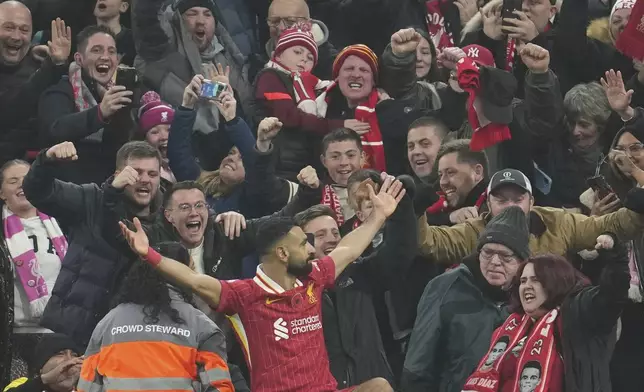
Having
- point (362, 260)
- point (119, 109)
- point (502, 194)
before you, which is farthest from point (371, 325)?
point (119, 109)

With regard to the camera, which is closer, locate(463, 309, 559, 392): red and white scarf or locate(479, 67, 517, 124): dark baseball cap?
locate(463, 309, 559, 392): red and white scarf

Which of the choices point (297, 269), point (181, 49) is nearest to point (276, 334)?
point (297, 269)

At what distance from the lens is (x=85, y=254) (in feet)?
34.0

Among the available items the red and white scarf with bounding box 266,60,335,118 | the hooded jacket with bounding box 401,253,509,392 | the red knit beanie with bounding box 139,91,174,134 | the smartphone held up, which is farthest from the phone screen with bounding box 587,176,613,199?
the red knit beanie with bounding box 139,91,174,134

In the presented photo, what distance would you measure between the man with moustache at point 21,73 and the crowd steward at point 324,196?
2 cm

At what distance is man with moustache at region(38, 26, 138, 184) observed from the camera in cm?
1155

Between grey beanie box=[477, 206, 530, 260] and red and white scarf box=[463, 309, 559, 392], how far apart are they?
52 centimetres

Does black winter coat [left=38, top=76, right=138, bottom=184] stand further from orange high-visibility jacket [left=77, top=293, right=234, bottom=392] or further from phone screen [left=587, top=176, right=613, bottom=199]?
phone screen [left=587, top=176, right=613, bottom=199]

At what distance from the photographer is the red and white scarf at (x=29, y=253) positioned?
1084 centimetres

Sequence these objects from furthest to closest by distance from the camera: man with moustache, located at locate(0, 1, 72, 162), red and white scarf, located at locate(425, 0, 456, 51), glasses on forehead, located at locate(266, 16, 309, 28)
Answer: red and white scarf, located at locate(425, 0, 456, 51), glasses on forehead, located at locate(266, 16, 309, 28), man with moustache, located at locate(0, 1, 72, 162)

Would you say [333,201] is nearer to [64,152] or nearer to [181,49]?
[64,152]

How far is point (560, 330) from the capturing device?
875cm

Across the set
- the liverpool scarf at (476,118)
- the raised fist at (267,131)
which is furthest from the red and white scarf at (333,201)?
the liverpool scarf at (476,118)

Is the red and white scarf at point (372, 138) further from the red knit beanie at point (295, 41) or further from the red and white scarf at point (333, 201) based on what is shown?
the red knit beanie at point (295, 41)
